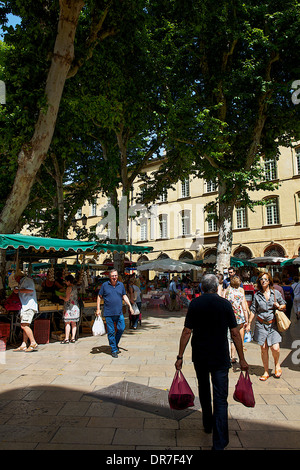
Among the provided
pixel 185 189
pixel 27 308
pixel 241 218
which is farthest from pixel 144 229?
pixel 27 308

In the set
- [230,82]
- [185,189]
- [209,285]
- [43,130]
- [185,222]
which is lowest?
[209,285]

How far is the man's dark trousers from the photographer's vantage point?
10.3 feet

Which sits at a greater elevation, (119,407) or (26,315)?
(26,315)

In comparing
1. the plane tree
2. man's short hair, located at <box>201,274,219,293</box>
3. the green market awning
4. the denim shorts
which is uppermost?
the plane tree

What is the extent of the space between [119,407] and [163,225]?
108ft

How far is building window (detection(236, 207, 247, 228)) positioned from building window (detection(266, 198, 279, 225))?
7.01 feet

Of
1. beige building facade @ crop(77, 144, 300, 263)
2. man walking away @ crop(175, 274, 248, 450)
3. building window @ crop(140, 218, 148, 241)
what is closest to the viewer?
man walking away @ crop(175, 274, 248, 450)

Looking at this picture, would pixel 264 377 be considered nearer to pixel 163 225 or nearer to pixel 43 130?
pixel 43 130

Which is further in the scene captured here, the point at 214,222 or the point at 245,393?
the point at 214,222

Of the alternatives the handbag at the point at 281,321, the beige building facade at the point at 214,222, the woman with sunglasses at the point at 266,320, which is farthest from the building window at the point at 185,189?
the handbag at the point at 281,321

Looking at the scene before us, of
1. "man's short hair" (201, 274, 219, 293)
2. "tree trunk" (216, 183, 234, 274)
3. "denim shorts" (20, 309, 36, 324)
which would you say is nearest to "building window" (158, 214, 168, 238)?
"tree trunk" (216, 183, 234, 274)

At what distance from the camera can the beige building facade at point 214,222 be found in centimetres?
2647

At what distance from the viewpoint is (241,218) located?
1191 inches

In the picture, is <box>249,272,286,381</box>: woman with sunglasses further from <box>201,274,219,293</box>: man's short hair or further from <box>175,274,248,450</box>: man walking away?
<box>201,274,219,293</box>: man's short hair
